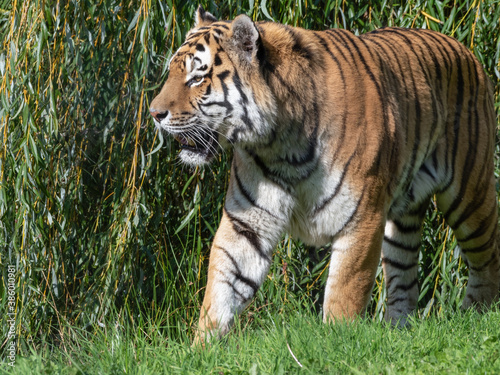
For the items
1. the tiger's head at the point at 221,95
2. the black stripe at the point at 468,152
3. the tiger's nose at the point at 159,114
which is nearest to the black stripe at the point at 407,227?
the black stripe at the point at 468,152

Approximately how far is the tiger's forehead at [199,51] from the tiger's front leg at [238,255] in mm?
553

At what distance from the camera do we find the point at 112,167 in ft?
14.1

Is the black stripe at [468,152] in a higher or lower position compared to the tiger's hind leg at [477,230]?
higher

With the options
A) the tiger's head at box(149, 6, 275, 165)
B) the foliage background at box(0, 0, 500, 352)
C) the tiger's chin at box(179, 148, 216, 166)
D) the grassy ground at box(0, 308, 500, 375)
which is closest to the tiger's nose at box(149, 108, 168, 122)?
the tiger's head at box(149, 6, 275, 165)

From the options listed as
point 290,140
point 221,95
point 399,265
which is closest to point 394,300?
point 399,265

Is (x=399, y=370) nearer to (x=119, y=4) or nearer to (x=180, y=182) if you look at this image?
(x=180, y=182)

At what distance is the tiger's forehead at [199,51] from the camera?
3203 mm

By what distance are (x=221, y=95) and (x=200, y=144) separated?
0.24 m

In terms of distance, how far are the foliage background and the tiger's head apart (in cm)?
70

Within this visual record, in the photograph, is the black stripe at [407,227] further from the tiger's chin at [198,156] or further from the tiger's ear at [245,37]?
the tiger's ear at [245,37]

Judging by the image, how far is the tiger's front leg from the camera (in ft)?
10.7

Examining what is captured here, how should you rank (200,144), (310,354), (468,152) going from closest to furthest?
(310,354), (200,144), (468,152)

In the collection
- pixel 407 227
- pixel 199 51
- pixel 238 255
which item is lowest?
pixel 407 227

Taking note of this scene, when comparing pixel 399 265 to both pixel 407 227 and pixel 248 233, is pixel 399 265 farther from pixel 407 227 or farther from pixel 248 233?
pixel 248 233
